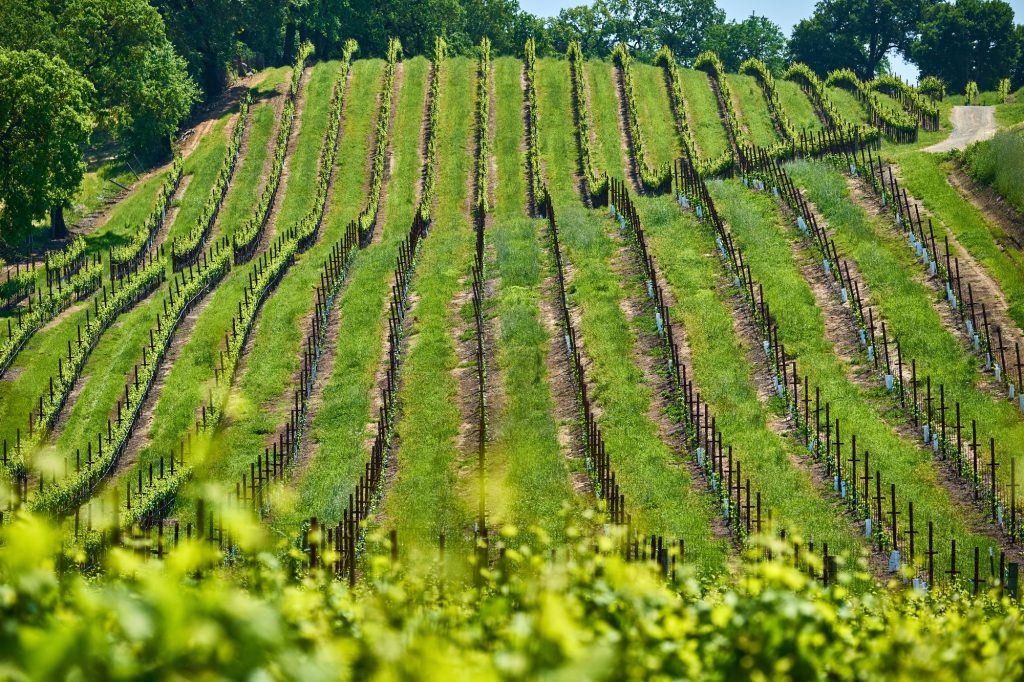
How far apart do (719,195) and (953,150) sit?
12.4 m

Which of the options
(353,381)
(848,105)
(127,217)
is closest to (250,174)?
(127,217)

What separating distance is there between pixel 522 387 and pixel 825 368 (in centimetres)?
1075

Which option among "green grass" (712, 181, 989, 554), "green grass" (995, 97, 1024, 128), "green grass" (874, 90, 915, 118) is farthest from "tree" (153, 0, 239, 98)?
"green grass" (995, 97, 1024, 128)

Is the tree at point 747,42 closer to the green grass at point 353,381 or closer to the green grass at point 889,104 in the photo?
the green grass at point 889,104

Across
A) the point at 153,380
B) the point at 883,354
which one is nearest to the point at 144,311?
the point at 153,380

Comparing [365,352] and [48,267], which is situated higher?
[48,267]

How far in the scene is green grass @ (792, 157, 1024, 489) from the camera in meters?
36.0

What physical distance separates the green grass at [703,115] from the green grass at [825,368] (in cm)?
1882

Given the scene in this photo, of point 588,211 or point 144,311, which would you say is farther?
point 588,211

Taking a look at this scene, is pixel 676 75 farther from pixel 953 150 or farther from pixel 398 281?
pixel 398 281

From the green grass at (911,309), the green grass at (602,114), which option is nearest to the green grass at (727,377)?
the green grass at (911,309)

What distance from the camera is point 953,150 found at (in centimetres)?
6138

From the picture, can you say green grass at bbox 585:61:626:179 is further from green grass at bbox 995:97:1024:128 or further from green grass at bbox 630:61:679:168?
green grass at bbox 995:97:1024:128

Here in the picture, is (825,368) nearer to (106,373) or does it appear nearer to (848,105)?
(106,373)
